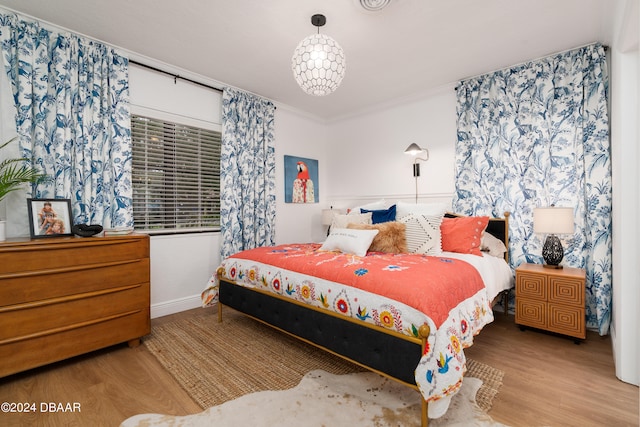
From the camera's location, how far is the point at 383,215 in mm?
3543

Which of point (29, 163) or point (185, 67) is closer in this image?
point (29, 163)

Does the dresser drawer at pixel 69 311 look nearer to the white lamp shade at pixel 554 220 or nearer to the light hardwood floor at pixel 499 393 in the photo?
the light hardwood floor at pixel 499 393

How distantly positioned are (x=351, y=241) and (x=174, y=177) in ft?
7.10

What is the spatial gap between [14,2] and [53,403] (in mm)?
2870

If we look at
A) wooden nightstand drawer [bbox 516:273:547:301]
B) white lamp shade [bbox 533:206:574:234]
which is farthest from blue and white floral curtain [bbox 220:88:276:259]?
white lamp shade [bbox 533:206:574:234]

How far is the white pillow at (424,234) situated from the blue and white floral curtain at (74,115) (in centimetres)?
280

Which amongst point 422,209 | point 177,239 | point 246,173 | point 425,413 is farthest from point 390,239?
point 177,239

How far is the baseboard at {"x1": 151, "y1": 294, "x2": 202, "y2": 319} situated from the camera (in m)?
3.13

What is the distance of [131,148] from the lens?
2.94m

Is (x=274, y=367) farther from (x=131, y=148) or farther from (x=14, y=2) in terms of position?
(x=14, y=2)

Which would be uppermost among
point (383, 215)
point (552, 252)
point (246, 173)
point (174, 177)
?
point (246, 173)

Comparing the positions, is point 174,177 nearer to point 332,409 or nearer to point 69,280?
point 69,280

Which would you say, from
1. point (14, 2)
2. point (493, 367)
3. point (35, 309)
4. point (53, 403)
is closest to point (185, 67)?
point (14, 2)

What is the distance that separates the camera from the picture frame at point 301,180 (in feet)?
14.7
